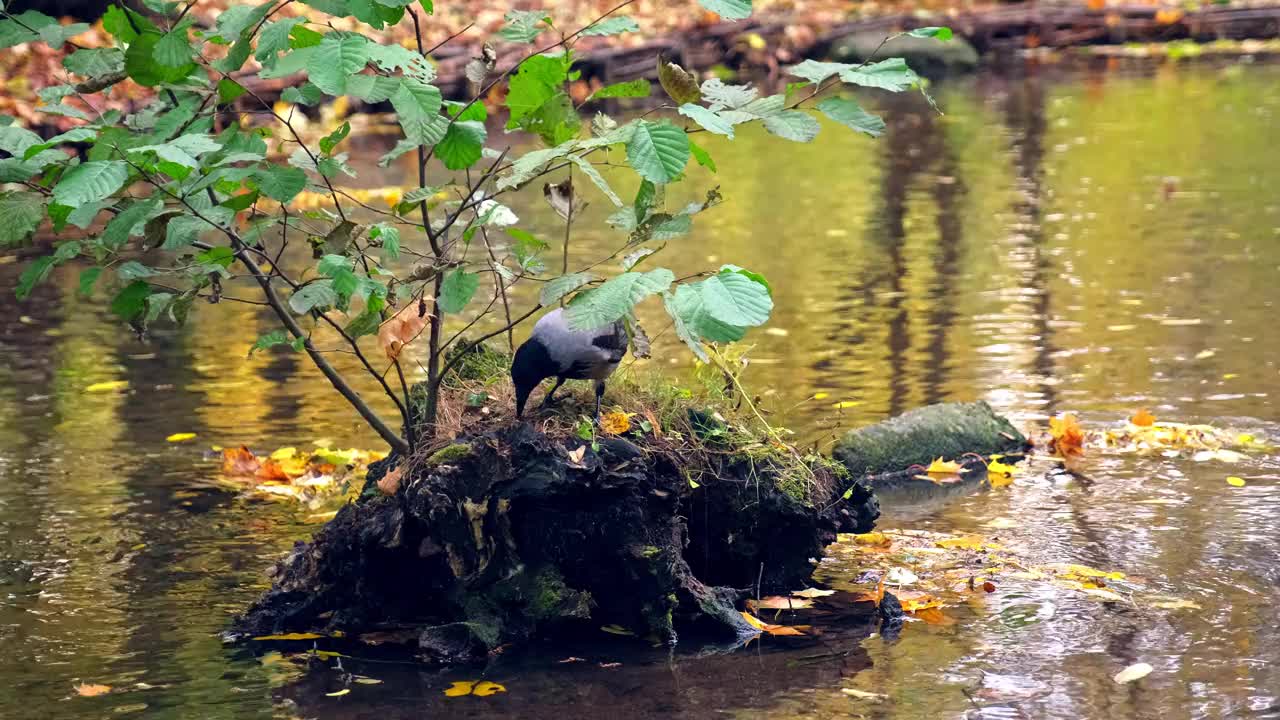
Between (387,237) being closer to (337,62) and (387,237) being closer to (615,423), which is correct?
(337,62)

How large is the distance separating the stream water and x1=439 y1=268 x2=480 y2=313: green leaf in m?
1.02

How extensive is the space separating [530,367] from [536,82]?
0.85 m

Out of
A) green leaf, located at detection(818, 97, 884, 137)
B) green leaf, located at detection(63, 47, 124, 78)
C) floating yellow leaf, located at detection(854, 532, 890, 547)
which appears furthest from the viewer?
floating yellow leaf, located at detection(854, 532, 890, 547)

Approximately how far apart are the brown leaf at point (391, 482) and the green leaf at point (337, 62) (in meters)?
1.41

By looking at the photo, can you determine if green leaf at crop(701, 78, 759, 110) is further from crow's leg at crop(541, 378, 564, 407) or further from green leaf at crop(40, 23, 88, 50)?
green leaf at crop(40, 23, 88, 50)

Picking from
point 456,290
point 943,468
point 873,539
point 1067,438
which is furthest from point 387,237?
point 1067,438

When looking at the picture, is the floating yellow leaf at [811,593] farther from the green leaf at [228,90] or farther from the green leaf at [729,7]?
the green leaf at [228,90]

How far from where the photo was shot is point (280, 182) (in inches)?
176

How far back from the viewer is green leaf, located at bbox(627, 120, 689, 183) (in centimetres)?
395

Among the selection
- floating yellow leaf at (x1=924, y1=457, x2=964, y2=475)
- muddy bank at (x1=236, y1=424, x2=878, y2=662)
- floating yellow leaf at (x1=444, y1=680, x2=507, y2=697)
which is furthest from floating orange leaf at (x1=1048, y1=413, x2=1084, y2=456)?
floating yellow leaf at (x1=444, y1=680, x2=507, y2=697)

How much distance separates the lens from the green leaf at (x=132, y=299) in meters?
4.85

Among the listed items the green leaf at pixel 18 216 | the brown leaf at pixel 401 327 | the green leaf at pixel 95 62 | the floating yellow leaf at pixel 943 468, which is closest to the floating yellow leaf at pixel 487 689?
the brown leaf at pixel 401 327

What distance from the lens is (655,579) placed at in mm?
4797

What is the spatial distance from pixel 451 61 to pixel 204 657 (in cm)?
1508
